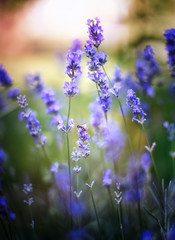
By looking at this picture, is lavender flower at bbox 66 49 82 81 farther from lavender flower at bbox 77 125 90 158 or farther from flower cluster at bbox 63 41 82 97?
lavender flower at bbox 77 125 90 158

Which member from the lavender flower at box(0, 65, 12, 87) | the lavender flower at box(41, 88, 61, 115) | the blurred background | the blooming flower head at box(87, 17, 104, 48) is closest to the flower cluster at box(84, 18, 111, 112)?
the blooming flower head at box(87, 17, 104, 48)

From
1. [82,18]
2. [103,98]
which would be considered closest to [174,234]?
[103,98]

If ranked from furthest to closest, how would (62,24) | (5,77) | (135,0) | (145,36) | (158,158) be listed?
(62,24)
(135,0)
(145,36)
(158,158)
(5,77)

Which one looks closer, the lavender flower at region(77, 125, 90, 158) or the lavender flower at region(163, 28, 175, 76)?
the lavender flower at region(77, 125, 90, 158)

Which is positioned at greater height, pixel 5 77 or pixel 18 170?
pixel 5 77

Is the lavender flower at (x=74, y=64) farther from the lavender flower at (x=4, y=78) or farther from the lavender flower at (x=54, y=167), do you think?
the lavender flower at (x=4, y=78)

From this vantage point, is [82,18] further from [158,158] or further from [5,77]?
[158,158]

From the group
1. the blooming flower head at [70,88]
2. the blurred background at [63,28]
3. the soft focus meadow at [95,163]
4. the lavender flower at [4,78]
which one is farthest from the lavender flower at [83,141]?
the blurred background at [63,28]

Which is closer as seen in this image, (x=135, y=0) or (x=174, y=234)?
(x=174, y=234)
